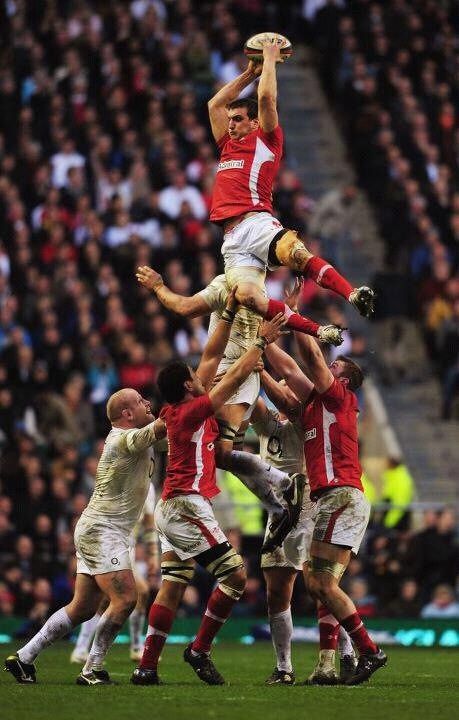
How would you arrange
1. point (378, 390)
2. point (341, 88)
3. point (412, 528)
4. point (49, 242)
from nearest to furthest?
point (412, 528)
point (49, 242)
point (378, 390)
point (341, 88)

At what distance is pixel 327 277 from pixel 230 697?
120 inches

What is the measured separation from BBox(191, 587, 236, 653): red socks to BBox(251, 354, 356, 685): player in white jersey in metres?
0.79

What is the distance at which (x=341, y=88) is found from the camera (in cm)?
2888

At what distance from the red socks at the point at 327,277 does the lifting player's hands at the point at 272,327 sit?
0.38 metres

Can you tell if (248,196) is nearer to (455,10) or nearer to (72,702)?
(72,702)

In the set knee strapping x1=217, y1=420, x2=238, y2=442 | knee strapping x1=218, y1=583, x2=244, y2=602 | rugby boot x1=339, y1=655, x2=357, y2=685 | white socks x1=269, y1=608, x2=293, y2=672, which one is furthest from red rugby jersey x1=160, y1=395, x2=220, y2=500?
rugby boot x1=339, y1=655, x2=357, y2=685

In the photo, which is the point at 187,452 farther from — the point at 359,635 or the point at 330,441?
the point at 359,635

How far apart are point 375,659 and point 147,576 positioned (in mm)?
5480

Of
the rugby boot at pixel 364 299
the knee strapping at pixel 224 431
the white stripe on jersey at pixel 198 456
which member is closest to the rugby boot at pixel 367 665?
the white stripe on jersey at pixel 198 456

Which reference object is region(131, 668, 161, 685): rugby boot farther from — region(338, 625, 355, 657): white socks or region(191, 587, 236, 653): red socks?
region(338, 625, 355, 657): white socks

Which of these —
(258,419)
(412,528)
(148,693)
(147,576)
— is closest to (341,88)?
(412,528)

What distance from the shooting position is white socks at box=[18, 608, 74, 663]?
13328mm

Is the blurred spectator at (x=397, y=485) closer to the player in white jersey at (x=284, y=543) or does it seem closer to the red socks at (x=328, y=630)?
the player in white jersey at (x=284, y=543)

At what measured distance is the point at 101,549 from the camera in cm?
1351
